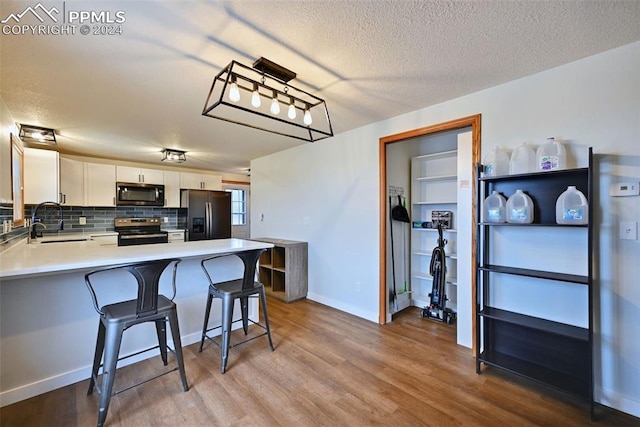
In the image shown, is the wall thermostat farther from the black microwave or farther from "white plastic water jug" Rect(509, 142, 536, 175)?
the black microwave

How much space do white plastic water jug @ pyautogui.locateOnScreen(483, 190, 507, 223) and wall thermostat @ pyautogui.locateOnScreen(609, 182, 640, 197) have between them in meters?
0.59

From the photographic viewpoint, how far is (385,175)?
3.15 m

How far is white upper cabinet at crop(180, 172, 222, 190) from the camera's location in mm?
5496

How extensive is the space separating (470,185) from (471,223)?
356mm

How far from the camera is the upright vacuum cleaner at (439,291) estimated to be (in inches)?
127

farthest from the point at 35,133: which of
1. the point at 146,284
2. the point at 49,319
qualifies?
the point at 146,284

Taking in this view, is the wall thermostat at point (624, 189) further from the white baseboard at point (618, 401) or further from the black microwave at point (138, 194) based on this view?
the black microwave at point (138, 194)

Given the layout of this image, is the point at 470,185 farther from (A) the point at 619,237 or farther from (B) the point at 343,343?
(B) the point at 343,343

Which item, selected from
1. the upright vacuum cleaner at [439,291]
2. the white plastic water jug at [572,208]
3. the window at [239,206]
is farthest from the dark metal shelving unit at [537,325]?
the window at [239,206]

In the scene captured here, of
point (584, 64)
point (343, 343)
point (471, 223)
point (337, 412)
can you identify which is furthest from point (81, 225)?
point (584, 64)

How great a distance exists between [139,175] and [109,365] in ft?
13.7

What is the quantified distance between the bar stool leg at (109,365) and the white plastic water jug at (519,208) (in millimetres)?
2808

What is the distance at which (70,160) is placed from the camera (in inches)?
171

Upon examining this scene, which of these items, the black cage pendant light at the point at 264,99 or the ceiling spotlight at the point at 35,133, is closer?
the black cage pendant light at the point at 264,99
